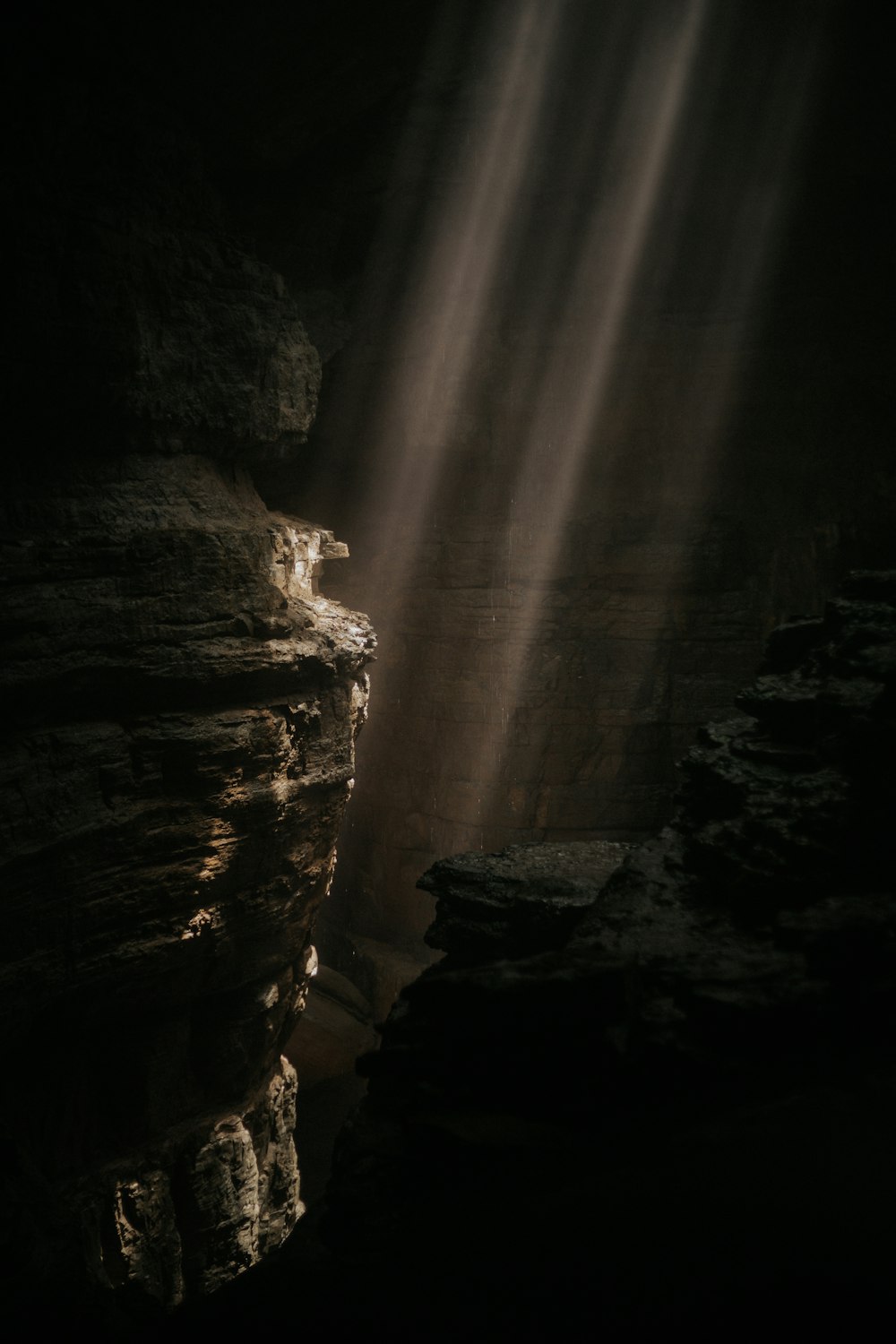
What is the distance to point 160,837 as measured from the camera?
7961 millimetres

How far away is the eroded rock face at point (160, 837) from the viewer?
24.4 feet

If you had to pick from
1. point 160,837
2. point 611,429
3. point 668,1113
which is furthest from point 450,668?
point 668,1113

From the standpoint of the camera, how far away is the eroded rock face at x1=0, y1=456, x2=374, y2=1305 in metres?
7.43

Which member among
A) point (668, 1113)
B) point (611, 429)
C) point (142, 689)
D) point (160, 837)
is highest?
point (611, 429)

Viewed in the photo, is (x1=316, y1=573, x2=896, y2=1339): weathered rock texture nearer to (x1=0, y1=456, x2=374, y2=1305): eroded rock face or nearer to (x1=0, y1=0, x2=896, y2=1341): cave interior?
(x1=0, y1=0, x2=896, y2=1341): cave interior

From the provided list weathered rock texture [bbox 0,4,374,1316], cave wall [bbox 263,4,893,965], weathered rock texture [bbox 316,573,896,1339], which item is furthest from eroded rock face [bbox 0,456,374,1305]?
cave wall [bbox 263,4,893,965]

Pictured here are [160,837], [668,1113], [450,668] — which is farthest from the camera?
[450,668]

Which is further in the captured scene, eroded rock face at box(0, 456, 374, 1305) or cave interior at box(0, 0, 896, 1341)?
eroded rock face at box(0, 456, 374, 1305)

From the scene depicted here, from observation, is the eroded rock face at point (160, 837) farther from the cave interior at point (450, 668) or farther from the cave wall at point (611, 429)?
the cave wall at point (611, 429)

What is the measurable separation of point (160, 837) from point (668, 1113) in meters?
5.25

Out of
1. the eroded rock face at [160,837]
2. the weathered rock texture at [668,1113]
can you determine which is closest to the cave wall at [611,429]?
the eroded rock face at [160,837]

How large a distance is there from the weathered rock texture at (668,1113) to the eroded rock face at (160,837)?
142 inches

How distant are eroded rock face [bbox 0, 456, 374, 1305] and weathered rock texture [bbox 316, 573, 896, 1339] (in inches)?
142

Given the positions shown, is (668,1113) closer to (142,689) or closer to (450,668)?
(142,689)
